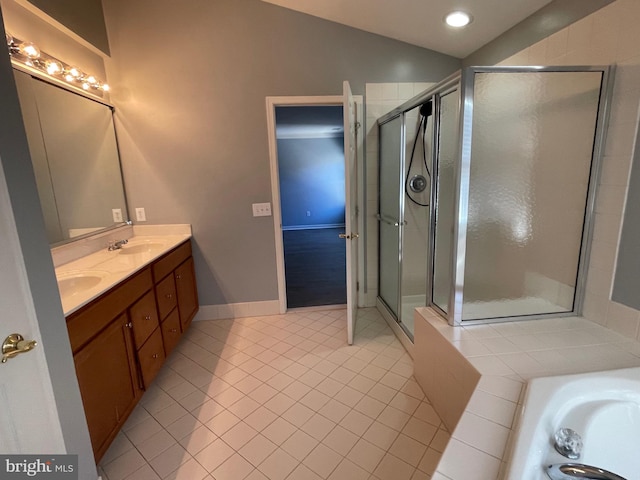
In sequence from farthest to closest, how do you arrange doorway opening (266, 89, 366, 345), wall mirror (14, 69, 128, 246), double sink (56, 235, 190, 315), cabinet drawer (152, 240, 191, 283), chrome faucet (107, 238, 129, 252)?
doorway opening (266, 89, 366, 345)
chrome faucet (107, 238, 129, 252)
cabinet drawer (152, 240, 191, 283)
wall mirror (14, 69, 128, 246)
double sink (56, 235, 190, 315)

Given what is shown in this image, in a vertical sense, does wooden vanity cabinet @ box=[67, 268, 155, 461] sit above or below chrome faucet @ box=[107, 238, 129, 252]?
below

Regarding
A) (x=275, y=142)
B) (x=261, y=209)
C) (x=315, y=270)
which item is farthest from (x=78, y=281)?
(x=315, y=270)

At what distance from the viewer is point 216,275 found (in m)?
2.97

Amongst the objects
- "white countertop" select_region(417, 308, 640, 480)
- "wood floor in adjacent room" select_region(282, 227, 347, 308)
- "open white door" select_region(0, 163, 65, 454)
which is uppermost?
"open white door" select_region(0, 163, 65, 454)

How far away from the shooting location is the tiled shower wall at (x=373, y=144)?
9.25 feet

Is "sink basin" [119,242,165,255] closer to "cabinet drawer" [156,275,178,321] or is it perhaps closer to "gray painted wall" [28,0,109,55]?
"cabinet drawer" [156,275,178,321]

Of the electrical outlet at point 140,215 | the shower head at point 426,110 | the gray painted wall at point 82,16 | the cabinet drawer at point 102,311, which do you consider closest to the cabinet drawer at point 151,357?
the cabinet drawer at point 102,311

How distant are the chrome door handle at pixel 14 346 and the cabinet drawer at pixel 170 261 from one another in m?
1.11

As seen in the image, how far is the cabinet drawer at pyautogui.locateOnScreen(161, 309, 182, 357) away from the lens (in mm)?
2193

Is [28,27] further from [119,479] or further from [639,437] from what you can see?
[639,437]

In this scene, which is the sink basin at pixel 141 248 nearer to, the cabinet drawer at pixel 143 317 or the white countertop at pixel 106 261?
the white countertop at pixel 106 261

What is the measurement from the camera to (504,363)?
4.52ft

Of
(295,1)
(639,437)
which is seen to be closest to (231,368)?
(639,437)

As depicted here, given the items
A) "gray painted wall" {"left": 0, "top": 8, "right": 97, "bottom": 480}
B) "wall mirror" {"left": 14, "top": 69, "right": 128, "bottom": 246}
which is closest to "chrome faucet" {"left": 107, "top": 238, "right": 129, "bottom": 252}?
"wall mirror" {"left": 14, "top": 69, "right": 128, "bottom": 246}
